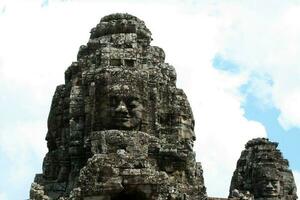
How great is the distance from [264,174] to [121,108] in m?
16.6

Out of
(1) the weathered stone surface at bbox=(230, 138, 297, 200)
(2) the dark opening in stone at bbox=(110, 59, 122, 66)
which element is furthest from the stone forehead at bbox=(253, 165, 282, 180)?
(2) the dark opening in stone at bbox=(110, 59, 122, 66)

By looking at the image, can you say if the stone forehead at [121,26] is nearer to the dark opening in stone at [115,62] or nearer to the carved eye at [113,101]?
the dark opening in stone at [115,62]

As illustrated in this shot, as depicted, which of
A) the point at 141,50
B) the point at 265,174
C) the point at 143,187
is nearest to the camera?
the point at 143,187

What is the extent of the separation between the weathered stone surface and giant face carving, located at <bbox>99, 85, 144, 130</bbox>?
1458cm

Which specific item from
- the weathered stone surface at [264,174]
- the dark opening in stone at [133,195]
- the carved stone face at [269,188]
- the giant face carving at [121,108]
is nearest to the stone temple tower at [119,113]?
the giant face carving at [121,108]

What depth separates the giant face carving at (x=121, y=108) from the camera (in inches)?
1184

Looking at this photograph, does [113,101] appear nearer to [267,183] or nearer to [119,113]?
[119,113]

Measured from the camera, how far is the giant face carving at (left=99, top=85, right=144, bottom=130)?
98.7 feet

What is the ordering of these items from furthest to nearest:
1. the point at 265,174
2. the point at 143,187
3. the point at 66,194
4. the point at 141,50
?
1. the point at 265,174
2. the point at 141,50
3. the point at 66,194
4. the point at 143,187

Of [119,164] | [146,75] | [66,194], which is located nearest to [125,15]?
[146,75]

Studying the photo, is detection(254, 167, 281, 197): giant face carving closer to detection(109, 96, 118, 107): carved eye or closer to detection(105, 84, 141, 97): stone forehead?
detection(105, 84, 141, 97): stone forehead

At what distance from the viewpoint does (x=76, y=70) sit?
33.5 metres

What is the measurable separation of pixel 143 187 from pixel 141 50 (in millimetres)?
11635

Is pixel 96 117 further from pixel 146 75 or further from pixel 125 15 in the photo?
pixel 125 15
